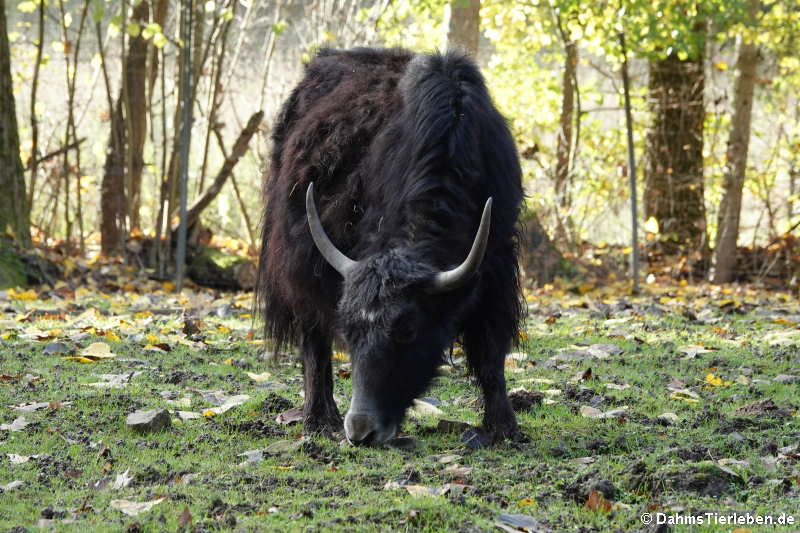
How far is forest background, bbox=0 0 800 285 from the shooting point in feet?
32.1

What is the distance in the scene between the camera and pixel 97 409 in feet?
14.3

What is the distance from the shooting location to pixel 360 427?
369 centimetres

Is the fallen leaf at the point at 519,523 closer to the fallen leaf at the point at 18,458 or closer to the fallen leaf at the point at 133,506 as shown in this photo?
the fallen leaf at the point at 133,506

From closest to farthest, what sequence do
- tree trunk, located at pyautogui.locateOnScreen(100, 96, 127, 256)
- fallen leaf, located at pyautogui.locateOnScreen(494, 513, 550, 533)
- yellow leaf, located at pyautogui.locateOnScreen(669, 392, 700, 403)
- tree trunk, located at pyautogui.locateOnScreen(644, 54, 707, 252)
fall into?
fallen leaf, located at pyautogui.locateOnScreen(494, 513, 550, 533), yellow leaf, located at pyautogui.locateOnScreen(669, 392, 700, 403), tree trunk, located at pyautogui.locateOnScreen(100, 96, 127, 256), tree trunk, located at pyautogui.locateOnScreen(644, 54, 707, 252)

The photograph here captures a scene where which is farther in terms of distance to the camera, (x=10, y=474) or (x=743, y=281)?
(x=743, y=281)

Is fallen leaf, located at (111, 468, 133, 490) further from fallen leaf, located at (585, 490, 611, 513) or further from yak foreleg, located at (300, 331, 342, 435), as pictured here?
fallen leaf, located at (585, 490, 611, 513)

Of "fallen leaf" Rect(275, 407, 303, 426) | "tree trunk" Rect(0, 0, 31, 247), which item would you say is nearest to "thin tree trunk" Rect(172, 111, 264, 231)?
"tree trunk" Rect(0, 0, 31, 247)

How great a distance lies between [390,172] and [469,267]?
2.27 feet

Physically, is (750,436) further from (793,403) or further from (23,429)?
(23,429)

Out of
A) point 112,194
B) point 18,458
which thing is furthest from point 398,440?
point 112,194

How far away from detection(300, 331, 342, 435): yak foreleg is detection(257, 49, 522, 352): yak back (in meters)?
0.10

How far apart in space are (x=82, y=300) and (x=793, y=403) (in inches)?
228

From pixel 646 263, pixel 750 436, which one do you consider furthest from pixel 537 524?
pixel 646 263

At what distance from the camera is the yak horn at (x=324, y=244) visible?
12.9 ft
